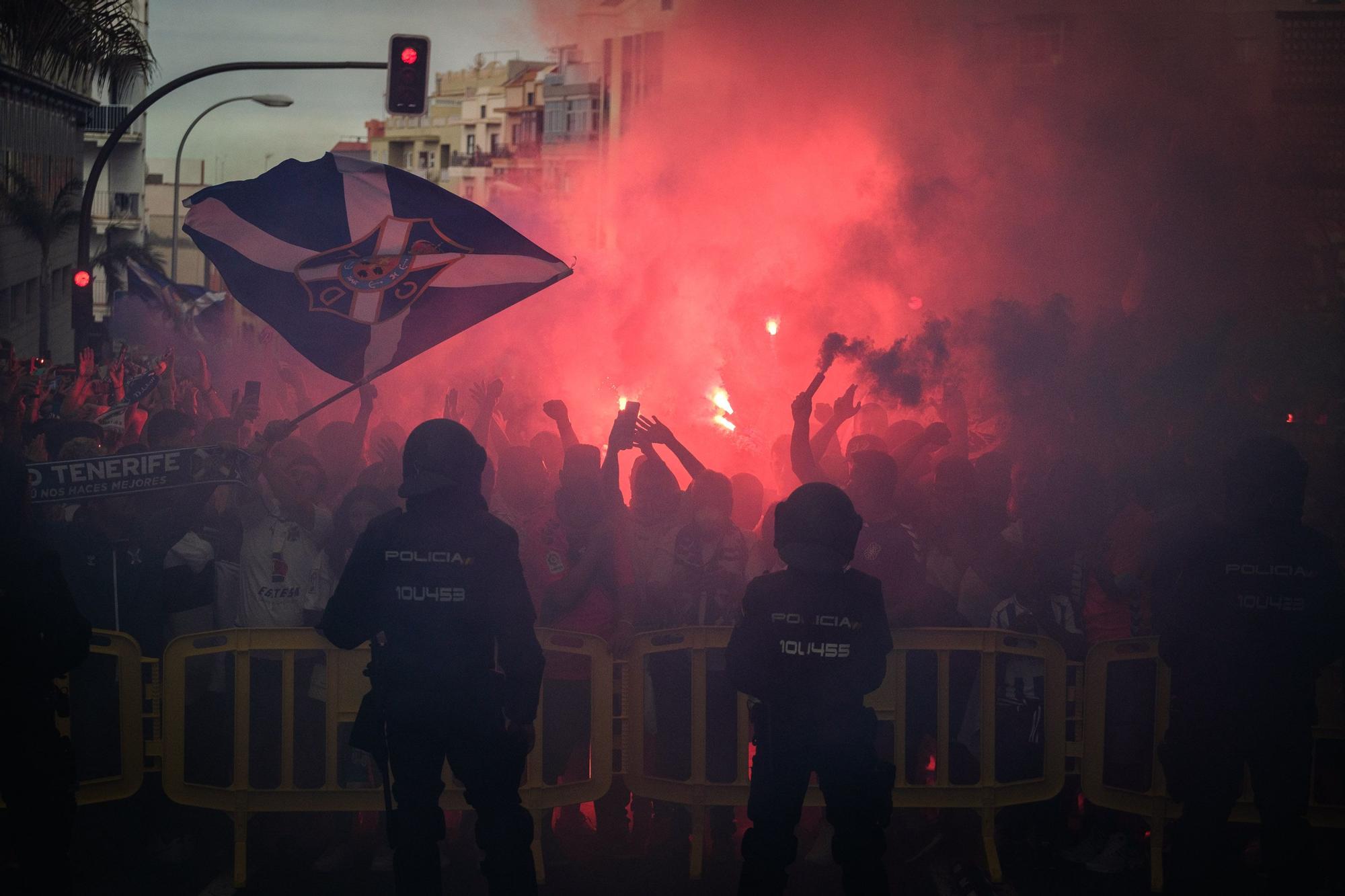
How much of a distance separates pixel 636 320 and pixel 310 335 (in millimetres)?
8742

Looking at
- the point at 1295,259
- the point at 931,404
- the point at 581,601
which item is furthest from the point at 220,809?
the point at 1295,259

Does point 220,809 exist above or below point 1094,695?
below

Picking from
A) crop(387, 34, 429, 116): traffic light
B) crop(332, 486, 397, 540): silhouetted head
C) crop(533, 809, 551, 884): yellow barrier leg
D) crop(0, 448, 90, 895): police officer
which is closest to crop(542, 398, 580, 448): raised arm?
crop(332, 486, 397, 540): silhouetted head

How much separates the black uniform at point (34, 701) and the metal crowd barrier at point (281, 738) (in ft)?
3.04

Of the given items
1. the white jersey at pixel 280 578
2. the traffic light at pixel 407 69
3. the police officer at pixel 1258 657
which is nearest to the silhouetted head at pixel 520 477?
the white jersey at pixel 280 578

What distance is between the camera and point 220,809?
5484mm

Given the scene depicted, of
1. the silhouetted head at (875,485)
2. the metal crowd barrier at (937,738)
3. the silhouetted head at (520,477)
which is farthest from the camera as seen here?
the silhouetted head at (520,477)

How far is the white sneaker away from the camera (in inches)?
219

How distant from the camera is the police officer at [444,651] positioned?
4.32m

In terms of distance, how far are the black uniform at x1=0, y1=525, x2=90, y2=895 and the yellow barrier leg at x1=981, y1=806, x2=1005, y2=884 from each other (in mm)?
3379

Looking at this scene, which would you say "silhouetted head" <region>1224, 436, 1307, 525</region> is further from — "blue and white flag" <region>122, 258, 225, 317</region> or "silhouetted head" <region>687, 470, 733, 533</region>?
"blue and white flag" <region>122, 258, 225, 317</region>

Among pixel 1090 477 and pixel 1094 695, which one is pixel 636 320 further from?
pixel 1094 695

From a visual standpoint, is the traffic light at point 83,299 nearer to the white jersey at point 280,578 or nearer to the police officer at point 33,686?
the white jersey at point 280,578

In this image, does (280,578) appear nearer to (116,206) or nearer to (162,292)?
(162,292)
